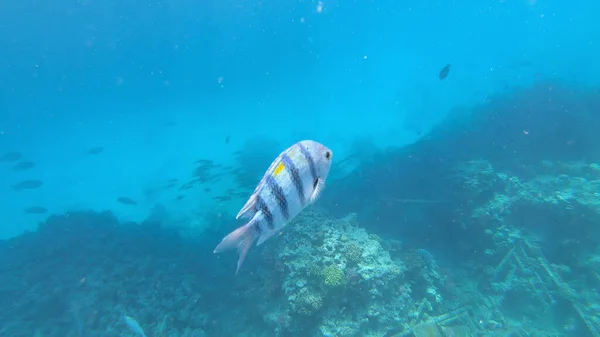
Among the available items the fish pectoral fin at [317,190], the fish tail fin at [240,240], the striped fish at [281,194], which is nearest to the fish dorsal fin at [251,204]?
the striped fish at [281,194]

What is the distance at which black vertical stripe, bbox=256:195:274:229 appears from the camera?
51.4 inches

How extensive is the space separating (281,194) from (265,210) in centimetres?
11

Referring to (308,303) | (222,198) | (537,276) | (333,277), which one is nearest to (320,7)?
(222,198)

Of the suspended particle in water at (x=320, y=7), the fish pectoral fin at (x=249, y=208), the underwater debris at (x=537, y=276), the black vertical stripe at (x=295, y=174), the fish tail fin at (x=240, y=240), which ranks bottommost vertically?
the underwater debris at (x=537, y=276)

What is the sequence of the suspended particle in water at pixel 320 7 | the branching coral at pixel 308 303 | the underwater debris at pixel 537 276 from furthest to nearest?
the suspended particle in water at pixel 320 7 < the underwater debris at pixel 537 276 < the branching coral at pixel 308 303

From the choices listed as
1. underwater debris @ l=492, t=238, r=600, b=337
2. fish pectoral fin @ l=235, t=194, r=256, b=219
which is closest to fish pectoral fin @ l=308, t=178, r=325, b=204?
fish pectoral fin @ l=235, t=194, r=256, b=219

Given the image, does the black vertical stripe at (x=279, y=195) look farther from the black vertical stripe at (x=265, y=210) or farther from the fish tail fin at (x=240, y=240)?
the fish tail fin at (x=240, y=240)

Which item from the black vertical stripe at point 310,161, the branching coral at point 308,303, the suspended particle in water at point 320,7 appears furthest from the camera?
the suspended particle in water at point 320,7

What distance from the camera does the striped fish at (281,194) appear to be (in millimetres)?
1306

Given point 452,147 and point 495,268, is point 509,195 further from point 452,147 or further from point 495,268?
point 452,147

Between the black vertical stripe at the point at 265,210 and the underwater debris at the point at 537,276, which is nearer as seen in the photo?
the black vertical stripe at the point at 265,210

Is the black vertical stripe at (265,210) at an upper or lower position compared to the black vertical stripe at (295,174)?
lower

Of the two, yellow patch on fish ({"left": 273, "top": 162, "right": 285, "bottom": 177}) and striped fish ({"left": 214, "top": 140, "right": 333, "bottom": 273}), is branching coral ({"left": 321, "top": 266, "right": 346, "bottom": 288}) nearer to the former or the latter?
striped fish ({"left": 214, "top": 140, "right": 333, "bottom": 273})

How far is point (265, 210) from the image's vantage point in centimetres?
131
